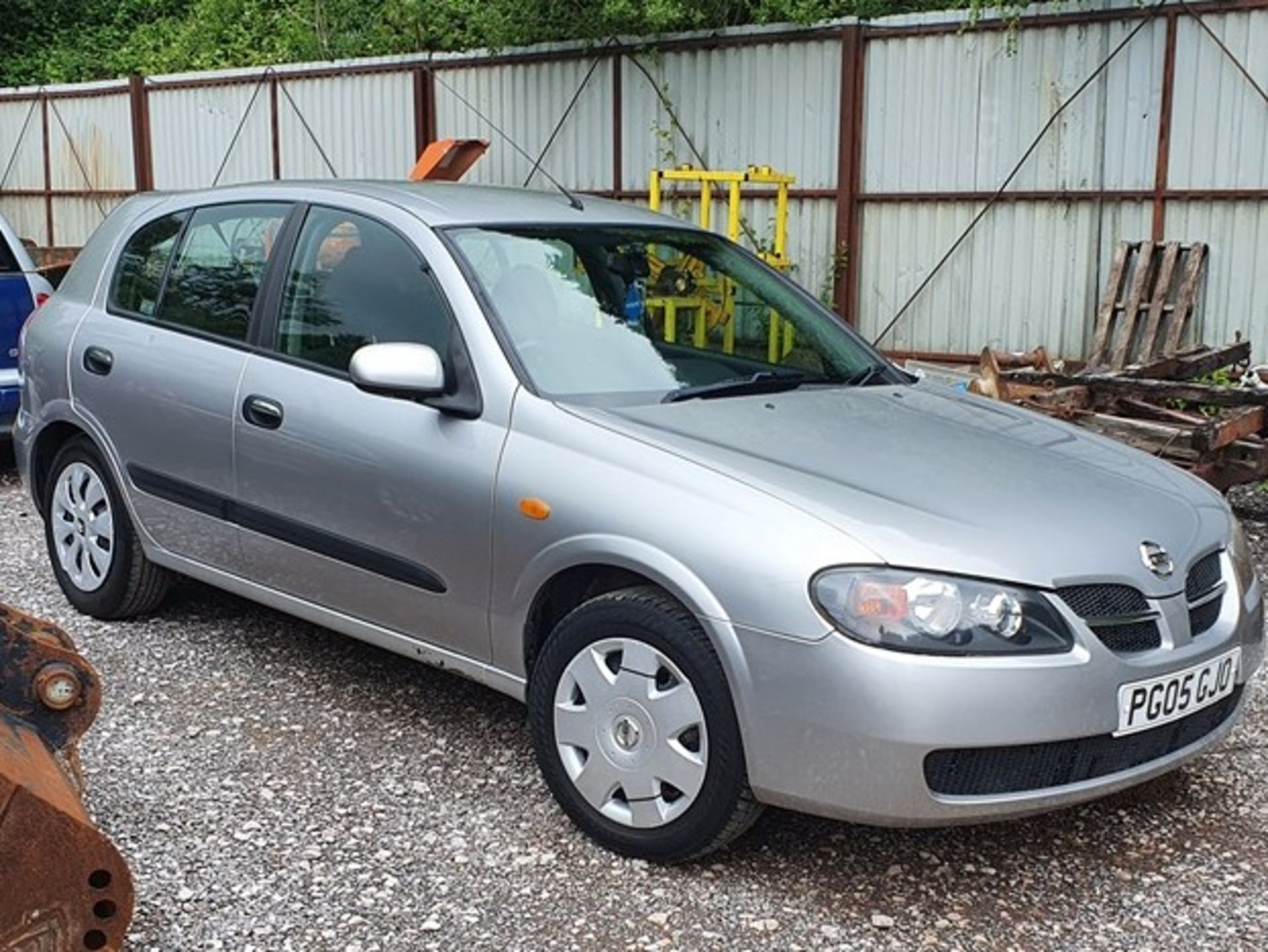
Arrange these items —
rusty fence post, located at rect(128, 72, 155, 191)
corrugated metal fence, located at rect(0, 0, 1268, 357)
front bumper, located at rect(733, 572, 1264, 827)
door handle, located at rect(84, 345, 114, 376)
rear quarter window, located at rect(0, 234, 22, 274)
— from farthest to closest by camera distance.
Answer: rusty fence post, located at rect(128, 72, 155, 191) → corrugated metal fence, located at rect(0, 0, 1268, 357) → rear quarter window, located at rect(0, 234, 22, 274) → door handle, located at rect(84, 345, 114, 376) → front bumper, located at rect(733, 572, 1264, 827)

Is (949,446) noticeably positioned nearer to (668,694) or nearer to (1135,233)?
(668,694)

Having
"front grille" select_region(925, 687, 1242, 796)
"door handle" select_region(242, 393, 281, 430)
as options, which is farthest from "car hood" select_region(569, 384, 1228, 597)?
"door handle" select_region(242, 393, 281, 430)

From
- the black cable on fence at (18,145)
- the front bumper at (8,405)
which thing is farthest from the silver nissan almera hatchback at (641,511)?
the black cable on fence at (18,145)

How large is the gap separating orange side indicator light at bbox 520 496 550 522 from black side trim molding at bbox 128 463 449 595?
1.27ft

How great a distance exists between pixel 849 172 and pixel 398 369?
7476 millimetres

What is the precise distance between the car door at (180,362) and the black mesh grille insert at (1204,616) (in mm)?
2843

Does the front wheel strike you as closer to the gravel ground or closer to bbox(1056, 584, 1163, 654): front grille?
the gravel ground

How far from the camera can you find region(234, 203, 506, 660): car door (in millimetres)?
3795

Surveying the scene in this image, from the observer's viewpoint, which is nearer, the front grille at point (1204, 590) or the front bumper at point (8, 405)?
the front grille at point (1204, 590)

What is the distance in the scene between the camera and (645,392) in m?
3.89

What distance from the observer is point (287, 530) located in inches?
169

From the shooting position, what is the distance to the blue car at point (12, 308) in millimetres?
7852

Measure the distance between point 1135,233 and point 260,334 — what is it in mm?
6901

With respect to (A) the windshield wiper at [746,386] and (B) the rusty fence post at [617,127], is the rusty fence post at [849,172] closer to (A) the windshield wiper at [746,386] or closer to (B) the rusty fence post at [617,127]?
(B) the rusty fence post at [617,127]
